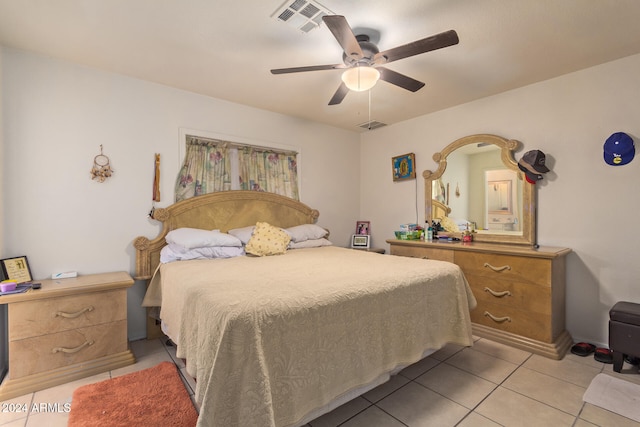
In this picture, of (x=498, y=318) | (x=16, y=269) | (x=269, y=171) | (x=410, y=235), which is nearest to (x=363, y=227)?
(x=410, y=235)

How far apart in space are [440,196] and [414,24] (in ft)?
7.42

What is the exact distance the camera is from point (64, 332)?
213cm

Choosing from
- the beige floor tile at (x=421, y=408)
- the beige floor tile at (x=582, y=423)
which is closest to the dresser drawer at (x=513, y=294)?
the beige floor tile at (x=582, y=423)

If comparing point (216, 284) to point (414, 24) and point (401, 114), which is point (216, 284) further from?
point (401, 114)

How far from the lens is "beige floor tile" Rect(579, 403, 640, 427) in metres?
1.68

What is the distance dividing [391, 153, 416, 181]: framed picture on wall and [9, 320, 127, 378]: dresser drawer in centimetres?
359

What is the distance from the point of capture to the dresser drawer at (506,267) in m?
2.54

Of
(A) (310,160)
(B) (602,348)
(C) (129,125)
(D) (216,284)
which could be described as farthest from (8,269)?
(B) (602,348)

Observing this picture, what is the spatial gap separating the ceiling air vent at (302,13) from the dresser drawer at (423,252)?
251 centimetres

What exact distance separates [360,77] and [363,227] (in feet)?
9.25

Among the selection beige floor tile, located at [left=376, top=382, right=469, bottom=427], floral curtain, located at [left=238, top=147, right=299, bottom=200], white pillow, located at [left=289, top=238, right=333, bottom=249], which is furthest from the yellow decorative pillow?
beige floor tile, located at [left=376, top=382, right=469, bottom=427]

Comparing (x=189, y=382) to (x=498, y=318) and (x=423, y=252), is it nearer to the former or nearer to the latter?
(x=423, y=252)

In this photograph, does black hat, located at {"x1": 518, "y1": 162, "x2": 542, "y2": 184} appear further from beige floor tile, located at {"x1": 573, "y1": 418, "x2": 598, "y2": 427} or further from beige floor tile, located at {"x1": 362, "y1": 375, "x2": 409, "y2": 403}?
beige floor tile, located at {"x1": 362, "y1": 375, "x2": 409, "y2": 403}

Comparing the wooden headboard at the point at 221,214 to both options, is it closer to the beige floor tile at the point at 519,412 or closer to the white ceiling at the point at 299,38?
the white ceiling at the point at 299,38
